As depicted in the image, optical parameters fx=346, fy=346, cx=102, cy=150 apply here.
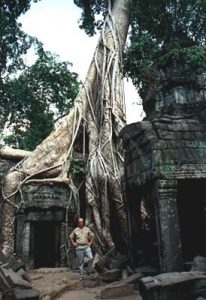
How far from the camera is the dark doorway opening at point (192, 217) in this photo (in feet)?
22.1

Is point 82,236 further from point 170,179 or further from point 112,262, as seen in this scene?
point 170,179

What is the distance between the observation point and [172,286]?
381cm

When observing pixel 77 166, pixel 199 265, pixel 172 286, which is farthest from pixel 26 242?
pixel 172 286

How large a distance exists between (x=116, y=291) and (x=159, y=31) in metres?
7.89

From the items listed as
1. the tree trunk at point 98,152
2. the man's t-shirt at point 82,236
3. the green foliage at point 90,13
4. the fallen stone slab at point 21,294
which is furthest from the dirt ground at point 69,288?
the green foliage at point 90,13

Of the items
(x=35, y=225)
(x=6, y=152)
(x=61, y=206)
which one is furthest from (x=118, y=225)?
(x=6, y=152)

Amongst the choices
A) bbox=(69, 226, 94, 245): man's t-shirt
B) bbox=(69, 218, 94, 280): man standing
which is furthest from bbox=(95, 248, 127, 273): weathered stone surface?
bbox=(69, 226, 94, 245): man's t-shirt

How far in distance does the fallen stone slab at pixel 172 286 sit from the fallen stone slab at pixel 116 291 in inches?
46.9

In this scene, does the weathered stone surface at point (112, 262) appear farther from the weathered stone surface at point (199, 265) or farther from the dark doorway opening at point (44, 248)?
the dark doorway opening at point (44, 248)

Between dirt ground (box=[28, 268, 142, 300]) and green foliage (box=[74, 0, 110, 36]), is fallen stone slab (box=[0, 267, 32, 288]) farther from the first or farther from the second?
green foliage (box=[74, 0, 110, 36])

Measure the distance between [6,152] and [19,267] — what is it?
16.3 ft

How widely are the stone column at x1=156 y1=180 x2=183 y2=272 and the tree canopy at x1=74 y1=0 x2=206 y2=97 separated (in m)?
4.81

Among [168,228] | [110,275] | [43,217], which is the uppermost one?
[43,217]

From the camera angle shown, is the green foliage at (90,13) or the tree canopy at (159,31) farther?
the green foliage at (90,13)
